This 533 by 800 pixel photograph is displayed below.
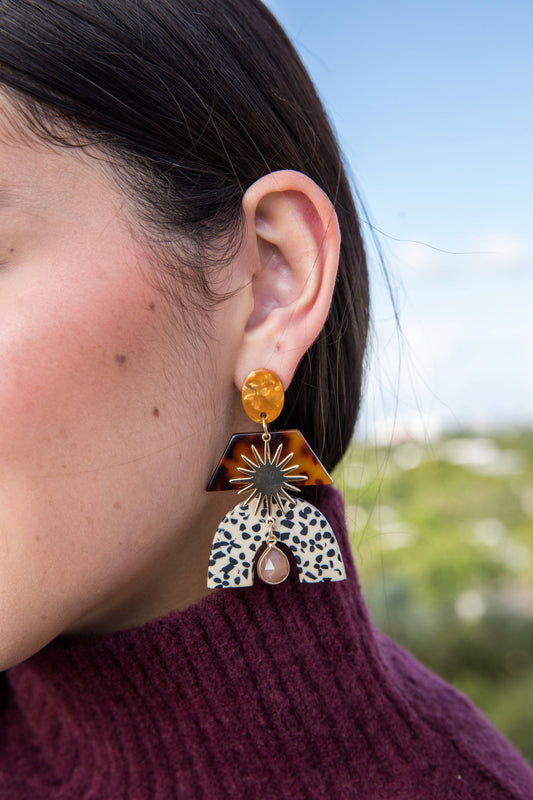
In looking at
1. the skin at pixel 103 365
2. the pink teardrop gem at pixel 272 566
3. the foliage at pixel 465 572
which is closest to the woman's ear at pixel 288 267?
the skin at pixel 103 365

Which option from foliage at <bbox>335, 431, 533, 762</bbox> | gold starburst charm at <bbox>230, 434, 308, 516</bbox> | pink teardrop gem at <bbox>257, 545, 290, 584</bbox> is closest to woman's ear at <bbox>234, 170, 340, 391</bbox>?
gold starburst charm at <bbox>230, 434, 308, 516</bbox>

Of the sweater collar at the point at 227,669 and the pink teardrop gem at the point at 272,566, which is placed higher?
the pink teardrop gem at the point at 272,566

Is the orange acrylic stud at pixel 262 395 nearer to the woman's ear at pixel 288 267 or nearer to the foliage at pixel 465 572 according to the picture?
the woman's ear at pixel 288 267

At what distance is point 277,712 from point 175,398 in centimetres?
47

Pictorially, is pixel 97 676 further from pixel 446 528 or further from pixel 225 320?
pixel 446 528

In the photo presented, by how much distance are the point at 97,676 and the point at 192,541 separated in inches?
10.0

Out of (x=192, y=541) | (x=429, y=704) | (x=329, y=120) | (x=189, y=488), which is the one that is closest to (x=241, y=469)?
(x=189, y=488)

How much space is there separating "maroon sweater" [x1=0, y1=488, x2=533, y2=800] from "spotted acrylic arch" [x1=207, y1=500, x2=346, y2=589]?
0.22 ft

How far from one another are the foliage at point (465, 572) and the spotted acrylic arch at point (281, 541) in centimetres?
115

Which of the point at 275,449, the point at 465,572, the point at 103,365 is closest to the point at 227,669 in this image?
the point at 275,449

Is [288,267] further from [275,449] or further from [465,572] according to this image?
[465,572]

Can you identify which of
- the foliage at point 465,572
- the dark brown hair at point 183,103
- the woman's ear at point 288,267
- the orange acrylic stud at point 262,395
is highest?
the dark brown hair at point 183,103

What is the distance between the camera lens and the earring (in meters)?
0.97

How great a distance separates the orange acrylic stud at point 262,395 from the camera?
3.22ft
